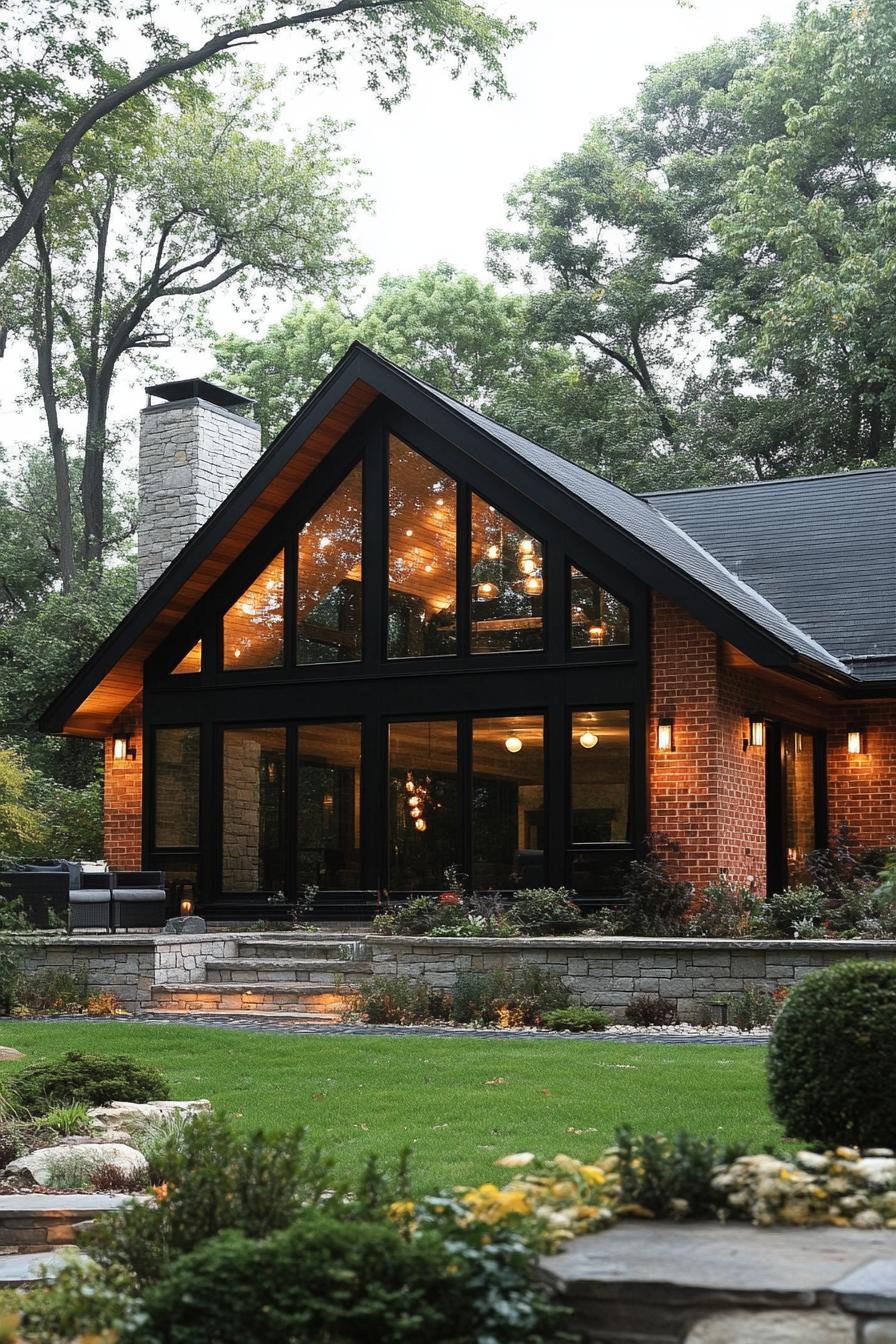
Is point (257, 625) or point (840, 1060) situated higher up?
point (257, 625)

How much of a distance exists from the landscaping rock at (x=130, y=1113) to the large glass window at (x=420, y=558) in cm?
891

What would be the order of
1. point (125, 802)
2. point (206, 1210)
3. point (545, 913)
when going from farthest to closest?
point (125, 802), point (545, 913), point (206, 1210)

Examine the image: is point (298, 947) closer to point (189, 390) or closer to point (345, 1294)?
point (189, 390)

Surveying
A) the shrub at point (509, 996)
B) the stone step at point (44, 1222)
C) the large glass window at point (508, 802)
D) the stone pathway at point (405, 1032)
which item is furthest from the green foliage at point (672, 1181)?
the large glass window at point (508, 802)

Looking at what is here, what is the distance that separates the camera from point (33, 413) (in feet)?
121

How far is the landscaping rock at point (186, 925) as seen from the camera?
1516 centimetres

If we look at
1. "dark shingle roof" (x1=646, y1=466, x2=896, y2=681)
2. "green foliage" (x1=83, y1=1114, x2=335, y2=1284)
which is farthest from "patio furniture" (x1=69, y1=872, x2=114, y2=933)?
"green foliage" (x1=83, y1=1114, x2=335, y2=1284)

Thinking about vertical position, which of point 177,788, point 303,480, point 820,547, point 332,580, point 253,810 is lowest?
point 253,810

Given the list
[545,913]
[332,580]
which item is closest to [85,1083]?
[545,913]

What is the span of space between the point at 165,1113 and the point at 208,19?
17.7 meters

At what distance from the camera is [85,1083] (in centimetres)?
754

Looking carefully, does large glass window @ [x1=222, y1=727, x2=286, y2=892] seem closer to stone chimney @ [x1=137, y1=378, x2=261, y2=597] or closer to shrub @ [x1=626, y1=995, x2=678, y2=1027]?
stone chimney @ [x1=137, y1=378, x2=261, y2=597]

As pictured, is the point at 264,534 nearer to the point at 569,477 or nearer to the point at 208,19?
the point at 569,477

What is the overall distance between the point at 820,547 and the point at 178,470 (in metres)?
7.90
